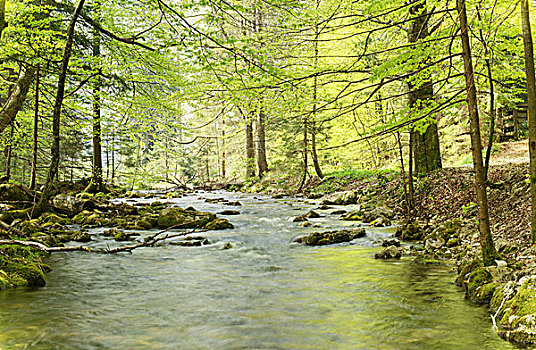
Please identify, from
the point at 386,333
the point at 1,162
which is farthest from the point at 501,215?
the point at 1,162

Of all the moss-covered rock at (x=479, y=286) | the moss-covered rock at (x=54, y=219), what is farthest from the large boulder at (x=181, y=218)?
the moss-covered rock at (x=479, y=286)

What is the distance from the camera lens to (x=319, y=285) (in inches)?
203

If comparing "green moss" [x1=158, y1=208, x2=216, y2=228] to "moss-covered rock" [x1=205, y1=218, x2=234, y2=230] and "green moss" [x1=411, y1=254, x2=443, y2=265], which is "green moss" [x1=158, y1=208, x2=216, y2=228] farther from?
"green moss" [x1=411, y1=254, x2=443, y2=265]

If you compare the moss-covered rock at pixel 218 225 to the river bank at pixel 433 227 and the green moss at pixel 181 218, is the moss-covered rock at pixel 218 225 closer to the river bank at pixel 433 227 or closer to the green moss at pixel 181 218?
the river bank at pixel 433 227

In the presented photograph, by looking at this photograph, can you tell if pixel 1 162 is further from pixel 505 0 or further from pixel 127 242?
pixel 505 0

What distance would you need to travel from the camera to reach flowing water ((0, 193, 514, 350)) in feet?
11.1

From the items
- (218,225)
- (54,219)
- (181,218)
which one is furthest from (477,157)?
(54,219)

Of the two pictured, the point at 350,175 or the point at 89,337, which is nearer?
the point at 89,337

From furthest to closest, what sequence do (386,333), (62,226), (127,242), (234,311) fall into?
(62,226)
(127,242)
(234,311)
(386,333)

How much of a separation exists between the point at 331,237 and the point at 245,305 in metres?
4.05

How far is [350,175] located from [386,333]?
15.5 meters

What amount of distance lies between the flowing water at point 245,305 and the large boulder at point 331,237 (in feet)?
2.31

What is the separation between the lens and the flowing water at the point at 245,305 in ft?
11.1

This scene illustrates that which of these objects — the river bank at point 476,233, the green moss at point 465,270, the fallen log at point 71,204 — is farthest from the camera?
the fallen log at point 71,204
